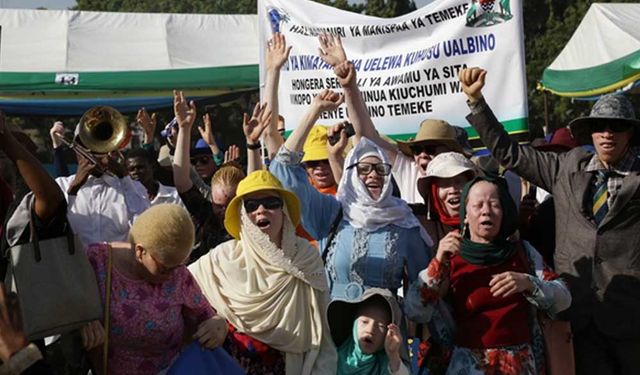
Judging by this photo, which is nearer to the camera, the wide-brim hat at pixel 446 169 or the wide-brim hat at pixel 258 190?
the wide-brim hat at pixel 258 190

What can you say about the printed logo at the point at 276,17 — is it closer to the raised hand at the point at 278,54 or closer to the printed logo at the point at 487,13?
the printed logo at the point at 487,13

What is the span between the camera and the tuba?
22.8 ft

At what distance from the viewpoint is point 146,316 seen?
16.1 ft

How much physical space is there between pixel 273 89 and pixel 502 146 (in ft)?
4.95

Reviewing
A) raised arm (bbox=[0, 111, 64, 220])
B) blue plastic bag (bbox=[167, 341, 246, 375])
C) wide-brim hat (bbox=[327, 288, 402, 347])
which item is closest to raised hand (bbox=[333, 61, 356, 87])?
wide-brim hat (bbox=[327, 288, 402, 347])

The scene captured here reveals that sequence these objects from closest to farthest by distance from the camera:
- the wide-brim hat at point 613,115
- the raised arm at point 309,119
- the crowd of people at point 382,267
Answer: the crowd of people at point 382,267 < the wide-brim hat at point 613,115 < the raised arm at point 309,119

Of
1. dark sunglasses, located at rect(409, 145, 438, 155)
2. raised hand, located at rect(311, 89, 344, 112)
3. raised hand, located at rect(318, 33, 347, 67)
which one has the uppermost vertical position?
raised hand, located at rect(318, 33, 347, 67)

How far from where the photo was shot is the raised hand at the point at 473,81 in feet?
19.4

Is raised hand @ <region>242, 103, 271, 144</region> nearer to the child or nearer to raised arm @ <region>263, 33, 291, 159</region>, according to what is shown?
raised arm @ <region>263, 33, 291, 159</region>

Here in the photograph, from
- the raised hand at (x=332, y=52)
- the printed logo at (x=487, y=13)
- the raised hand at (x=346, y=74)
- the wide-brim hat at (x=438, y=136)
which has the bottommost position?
the wide-brim hat at (x=438, y=136)

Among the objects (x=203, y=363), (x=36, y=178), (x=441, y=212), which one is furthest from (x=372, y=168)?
(x=36, y=178)

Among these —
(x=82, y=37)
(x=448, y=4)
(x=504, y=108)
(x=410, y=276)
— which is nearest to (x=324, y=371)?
(x=410, y=276)

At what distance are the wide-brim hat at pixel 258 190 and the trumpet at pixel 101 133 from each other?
141cm

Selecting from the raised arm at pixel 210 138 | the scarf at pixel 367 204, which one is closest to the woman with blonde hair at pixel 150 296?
the scarf at pixel 367 204
